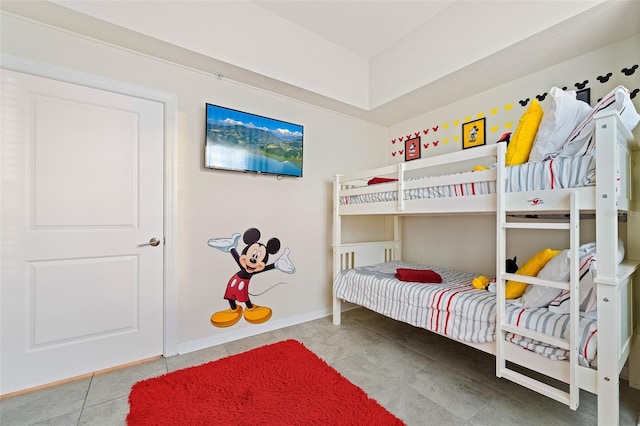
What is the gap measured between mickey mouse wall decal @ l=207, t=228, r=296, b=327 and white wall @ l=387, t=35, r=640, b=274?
177 cm

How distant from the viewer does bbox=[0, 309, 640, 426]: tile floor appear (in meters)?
1.52

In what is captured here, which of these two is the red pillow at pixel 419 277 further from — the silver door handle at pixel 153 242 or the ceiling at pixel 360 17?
the ceiling at pixel 360 17

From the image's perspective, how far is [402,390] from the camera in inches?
69.2

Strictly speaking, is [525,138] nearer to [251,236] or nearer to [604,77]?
[604,77]

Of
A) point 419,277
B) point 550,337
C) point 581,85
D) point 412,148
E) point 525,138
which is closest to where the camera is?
point 550,337

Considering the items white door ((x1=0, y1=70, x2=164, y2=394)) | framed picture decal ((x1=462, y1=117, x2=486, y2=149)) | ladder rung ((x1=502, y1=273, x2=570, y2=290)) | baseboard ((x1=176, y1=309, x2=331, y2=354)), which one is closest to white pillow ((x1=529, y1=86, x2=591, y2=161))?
ladder rung ((x1=502, y1=273, x2=570, y2=290))

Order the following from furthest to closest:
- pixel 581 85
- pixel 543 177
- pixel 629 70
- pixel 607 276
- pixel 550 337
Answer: pixel 581 85, pixel 629 70, pixel 543 177, pixel 550 337, pixel 607 276

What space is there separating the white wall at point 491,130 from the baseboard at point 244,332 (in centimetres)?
142

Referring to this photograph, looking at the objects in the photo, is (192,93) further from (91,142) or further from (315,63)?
(315,63)

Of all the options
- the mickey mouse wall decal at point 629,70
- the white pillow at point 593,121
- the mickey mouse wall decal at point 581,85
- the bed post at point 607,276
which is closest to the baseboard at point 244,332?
the bed post at point 607,276

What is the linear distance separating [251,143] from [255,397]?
6.44ft

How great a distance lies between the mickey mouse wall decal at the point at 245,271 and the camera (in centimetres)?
249

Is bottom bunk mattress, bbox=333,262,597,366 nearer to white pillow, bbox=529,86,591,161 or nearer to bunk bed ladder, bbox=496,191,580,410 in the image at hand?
bunk bed ladder, bbox=496,191,580,410

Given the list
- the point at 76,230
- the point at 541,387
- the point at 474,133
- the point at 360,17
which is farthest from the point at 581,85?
the point at 76,230
